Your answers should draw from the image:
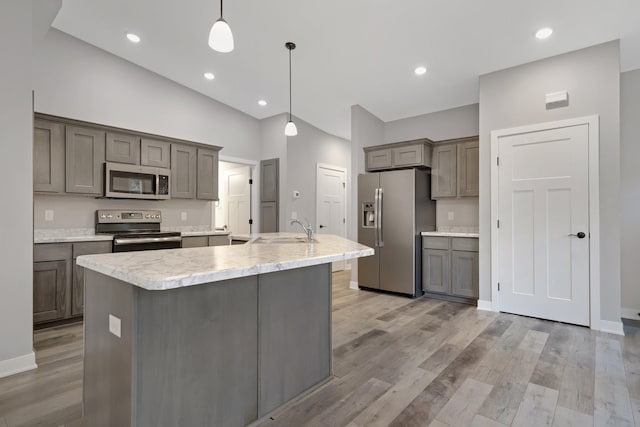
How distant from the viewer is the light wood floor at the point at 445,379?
6.01 feet

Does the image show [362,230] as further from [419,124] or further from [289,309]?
[289,309]

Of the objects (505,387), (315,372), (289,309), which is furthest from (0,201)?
(505,387)

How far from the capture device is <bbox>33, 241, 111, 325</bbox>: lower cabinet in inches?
126

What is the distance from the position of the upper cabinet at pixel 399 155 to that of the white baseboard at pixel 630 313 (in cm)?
271

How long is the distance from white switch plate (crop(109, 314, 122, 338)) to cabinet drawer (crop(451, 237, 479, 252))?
12.8 ft

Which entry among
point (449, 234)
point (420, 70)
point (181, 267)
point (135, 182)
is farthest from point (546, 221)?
point (135, 182)

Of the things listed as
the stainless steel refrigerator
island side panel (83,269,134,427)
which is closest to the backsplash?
the stainless steel refrigerator

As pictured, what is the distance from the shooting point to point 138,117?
444 cm

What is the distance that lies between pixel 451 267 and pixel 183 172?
393 cm

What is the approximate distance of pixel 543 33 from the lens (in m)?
3.04

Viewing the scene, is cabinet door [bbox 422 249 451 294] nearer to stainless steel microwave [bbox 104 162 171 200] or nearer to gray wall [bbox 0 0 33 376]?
stainless steel microwave [bbox 104 162 171 200]

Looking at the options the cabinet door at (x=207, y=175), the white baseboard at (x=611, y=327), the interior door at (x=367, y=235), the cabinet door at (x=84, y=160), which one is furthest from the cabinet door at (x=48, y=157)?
the white baseboard at (x=611, y=327)

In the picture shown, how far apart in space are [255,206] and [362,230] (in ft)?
6.72

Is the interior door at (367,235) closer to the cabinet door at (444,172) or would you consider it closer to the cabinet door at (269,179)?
the cabinet door at (444,172)
